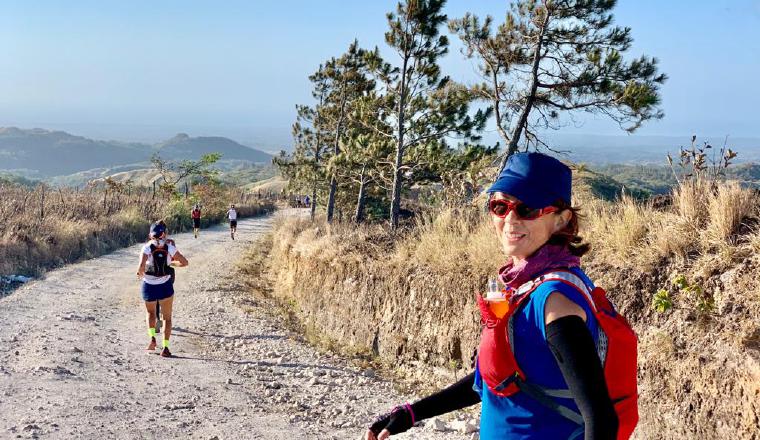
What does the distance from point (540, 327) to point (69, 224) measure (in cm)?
2060

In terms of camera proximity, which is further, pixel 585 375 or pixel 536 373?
pixel 536 373

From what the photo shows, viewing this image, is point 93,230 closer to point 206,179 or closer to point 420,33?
point 420,33

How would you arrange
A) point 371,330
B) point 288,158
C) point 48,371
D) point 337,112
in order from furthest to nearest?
1. point 288,158
2. point 337,112
3. point 371,330
4. point 48,371

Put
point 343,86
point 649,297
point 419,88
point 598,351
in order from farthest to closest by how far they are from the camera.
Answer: point 343,86 < point 419,88 < point 649,297 < point 598,351

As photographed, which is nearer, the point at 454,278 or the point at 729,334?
the point at 729,334

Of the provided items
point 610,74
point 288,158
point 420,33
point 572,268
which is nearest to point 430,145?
point 420,33

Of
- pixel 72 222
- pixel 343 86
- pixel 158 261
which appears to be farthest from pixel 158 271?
pixel 343 86

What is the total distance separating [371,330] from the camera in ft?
33.4

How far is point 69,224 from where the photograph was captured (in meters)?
19.1

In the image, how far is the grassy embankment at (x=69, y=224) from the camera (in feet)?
51.2

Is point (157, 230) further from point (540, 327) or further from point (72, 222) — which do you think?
point (72, 222)

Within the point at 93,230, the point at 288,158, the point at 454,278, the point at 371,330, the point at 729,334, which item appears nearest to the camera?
the point at 729,334

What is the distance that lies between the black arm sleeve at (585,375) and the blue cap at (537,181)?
40 cm

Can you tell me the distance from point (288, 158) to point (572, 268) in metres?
37.6
